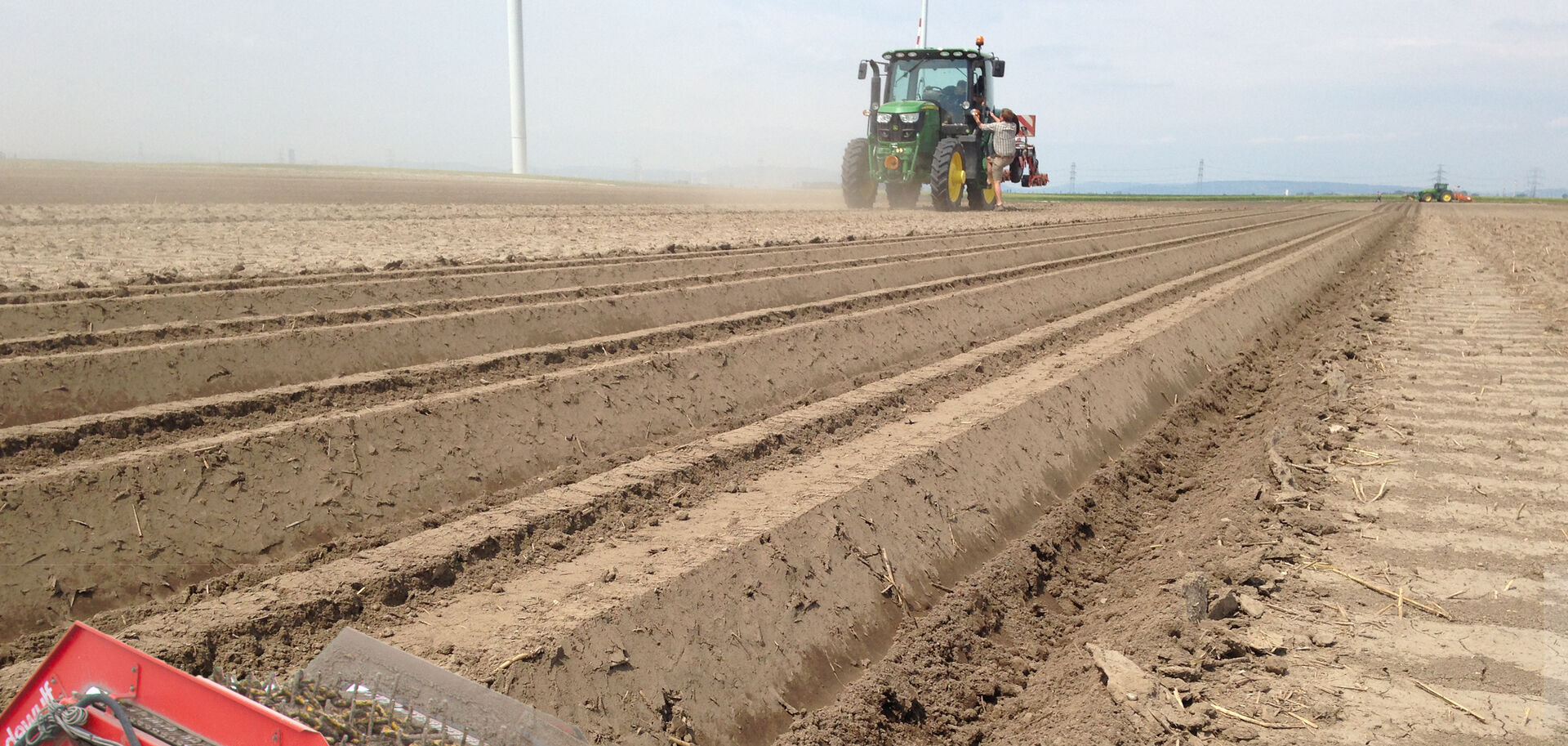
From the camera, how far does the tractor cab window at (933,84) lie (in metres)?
19.5

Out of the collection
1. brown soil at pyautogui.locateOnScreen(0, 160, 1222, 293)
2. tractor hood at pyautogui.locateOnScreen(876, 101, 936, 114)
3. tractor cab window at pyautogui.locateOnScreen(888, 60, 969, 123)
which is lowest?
brown soil at pyautogui.locateOnScreen(0, 160, 1222, 293)

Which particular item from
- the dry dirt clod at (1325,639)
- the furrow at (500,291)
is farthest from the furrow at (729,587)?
the furrow at (500,291)

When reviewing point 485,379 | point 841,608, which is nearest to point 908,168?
point 485,379

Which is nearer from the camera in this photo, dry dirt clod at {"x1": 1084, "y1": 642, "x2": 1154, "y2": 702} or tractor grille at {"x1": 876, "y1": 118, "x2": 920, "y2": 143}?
dry dirt clod at {"x1": 1084, "y1": 642, "x2": 1154, "y2": 702}

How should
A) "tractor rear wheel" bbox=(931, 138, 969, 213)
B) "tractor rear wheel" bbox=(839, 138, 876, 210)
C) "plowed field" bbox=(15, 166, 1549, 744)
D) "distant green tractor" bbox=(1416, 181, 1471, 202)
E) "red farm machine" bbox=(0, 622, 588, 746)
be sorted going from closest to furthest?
"red farm machine" bbox=(0, 622, 588, 746) → "plowed field" bbox=(15, 166, 1549, 744) → "tractor rear wheel" bbox=(931, 138, 969, 213) → "tractor rear wheel" bbox=(839, 138, 876, 210) → "distant green tractor" bbox=(1416, 181, 1471, 202)

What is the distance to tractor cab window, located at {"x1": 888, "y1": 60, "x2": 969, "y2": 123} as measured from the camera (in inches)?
768

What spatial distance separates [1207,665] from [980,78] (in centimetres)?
1795

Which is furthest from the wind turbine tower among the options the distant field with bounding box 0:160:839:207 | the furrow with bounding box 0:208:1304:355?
the furrow with bounding box 0:208:1304:355

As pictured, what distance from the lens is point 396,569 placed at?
3303 millimetres

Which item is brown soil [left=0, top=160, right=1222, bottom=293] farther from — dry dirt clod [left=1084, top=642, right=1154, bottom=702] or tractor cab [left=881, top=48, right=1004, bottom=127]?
dry dirt clod [left=1084, top=642, right=1154, bottom=702]

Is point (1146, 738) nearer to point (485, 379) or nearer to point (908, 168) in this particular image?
point (485, 379)

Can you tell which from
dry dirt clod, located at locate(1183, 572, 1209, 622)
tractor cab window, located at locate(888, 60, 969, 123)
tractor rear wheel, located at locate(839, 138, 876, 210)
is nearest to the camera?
dry dirt clod, located at locate(1183, 572, 1209, 622)

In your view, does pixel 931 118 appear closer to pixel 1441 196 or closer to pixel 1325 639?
pixel 1325 639

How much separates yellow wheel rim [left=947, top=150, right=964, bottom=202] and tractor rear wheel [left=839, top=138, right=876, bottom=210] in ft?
5.86
